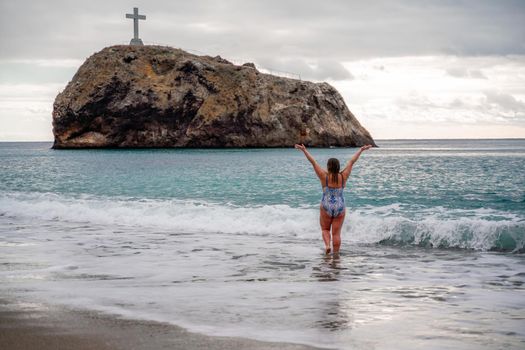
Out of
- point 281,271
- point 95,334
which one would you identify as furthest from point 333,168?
point 95,334

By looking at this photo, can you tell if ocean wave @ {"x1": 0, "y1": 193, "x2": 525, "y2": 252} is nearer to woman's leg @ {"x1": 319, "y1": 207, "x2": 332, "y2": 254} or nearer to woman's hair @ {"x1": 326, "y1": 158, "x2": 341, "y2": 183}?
woman's leg @ {"x1": 319, "y1": 207, "x2": 332, "y2": 254}

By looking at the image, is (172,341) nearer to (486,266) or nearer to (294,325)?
(294,325)

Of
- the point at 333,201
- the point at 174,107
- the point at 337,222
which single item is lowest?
the point at 337,222

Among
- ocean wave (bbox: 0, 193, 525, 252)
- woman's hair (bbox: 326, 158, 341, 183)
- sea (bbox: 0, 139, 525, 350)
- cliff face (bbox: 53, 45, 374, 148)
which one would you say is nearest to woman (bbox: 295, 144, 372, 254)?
woman's hair (bbox: 326, 158, 341, 183)

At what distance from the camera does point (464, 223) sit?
13508 mm

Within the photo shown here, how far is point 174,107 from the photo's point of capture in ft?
366

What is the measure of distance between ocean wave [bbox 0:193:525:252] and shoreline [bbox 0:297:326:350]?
831 centimetres

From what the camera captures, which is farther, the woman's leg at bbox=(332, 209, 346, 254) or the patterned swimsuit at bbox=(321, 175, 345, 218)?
the woman's leg at bbox=(332, 209, 346, 254)

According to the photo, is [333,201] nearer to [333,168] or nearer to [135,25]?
[333,168]

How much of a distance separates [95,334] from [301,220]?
11181 mm

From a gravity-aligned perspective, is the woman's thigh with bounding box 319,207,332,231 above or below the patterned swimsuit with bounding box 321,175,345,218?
below

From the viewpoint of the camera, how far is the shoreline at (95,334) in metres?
5.30

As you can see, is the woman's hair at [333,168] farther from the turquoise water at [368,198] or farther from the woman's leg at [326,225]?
the turquoise water at [368,198]

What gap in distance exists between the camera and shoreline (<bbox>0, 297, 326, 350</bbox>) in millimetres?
5301
